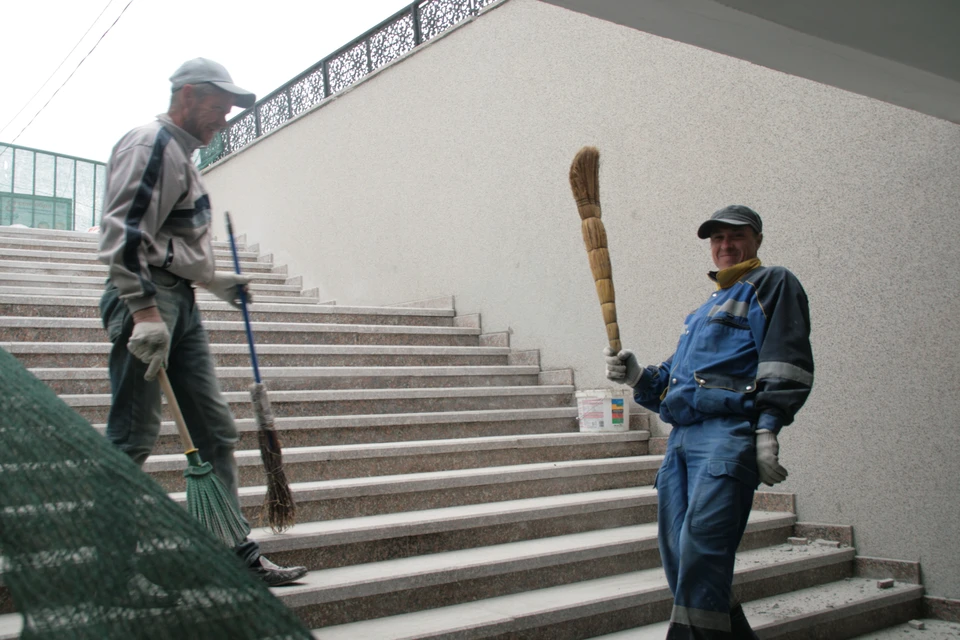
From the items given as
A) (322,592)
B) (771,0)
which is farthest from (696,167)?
(322,592)

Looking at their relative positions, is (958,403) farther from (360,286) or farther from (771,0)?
(360,286)

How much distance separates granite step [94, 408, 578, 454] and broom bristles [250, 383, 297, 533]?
31.2 inches

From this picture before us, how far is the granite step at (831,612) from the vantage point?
10.7 feet

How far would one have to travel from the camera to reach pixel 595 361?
580 cm

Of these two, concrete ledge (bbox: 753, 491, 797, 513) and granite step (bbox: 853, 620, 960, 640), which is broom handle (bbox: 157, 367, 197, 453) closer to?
granite step (bbox: 853, 620, 960, 640)

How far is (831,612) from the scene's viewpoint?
3.47 metres

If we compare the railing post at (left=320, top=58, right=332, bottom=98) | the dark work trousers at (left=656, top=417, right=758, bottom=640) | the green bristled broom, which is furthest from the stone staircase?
the railing post at (left=320, top=58, right=332, bottom=98)

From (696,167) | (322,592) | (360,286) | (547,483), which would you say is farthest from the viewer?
(360,286)

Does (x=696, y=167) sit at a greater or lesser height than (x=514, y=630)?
greater

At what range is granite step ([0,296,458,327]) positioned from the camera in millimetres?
4953

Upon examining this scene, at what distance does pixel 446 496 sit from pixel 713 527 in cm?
171

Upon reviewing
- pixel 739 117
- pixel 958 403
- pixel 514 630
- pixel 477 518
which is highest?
pixel 739 117

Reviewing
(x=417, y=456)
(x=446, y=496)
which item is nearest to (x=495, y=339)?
(x=417, y=456)

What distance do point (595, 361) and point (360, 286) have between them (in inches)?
134
